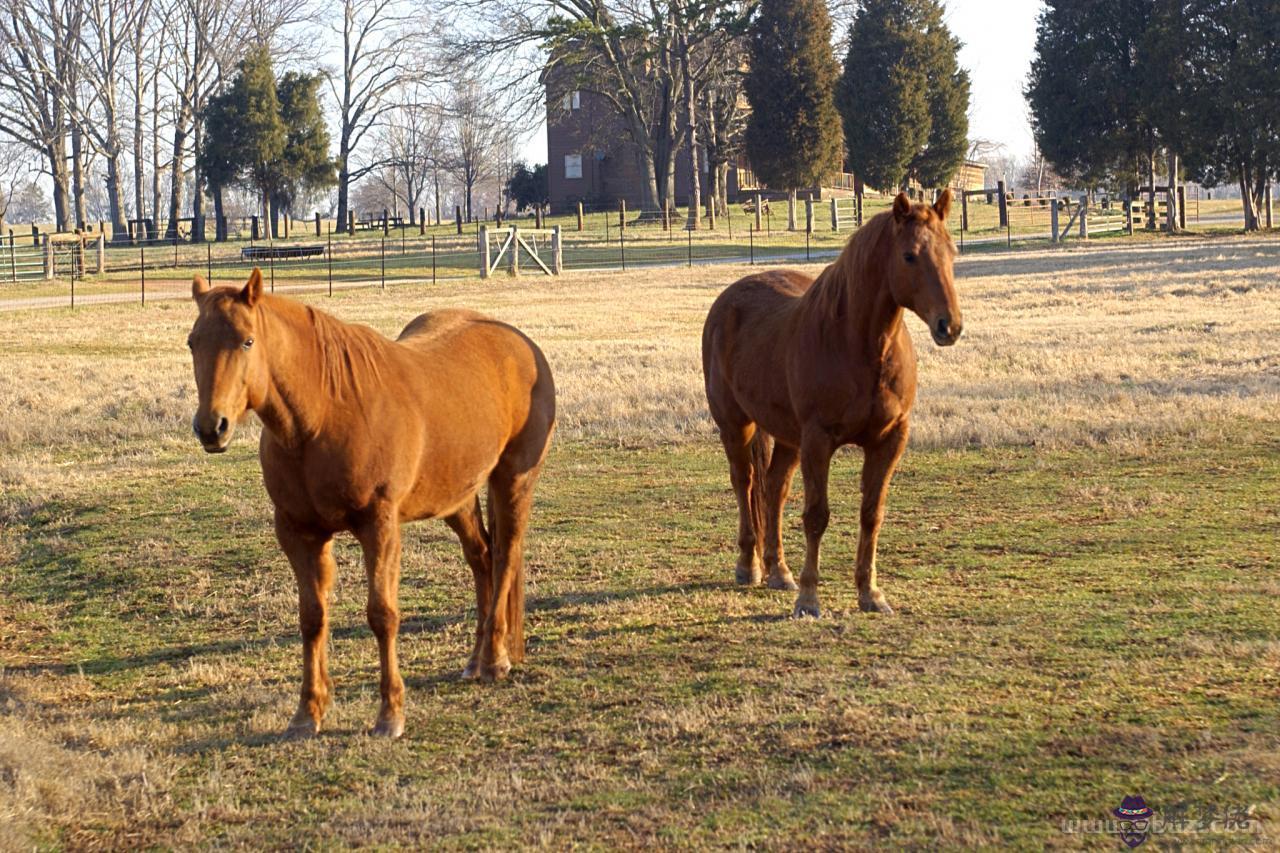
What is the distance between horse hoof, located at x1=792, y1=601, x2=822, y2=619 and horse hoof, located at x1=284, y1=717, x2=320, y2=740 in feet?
8.89

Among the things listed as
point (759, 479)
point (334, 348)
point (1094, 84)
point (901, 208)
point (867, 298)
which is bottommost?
point (759, 479)

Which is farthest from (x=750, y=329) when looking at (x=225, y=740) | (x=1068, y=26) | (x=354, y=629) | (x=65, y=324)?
(x=1068, y=26)

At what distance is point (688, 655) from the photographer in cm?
663

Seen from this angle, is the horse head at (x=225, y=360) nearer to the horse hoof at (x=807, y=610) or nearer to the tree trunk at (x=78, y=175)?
Result: the horse hoof at (x=807, y=610)

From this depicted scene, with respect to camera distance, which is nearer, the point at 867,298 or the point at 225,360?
the point at 225,360

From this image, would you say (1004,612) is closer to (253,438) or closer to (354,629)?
(354,629)

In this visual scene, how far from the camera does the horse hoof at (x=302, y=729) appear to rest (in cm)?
575

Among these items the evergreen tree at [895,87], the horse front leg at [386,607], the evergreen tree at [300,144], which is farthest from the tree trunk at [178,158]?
the horse front leg at [386,607]

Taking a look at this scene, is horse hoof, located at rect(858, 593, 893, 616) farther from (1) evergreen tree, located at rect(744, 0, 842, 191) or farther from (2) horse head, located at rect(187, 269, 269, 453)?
(1) evergreen tree, located at rect(744, 0, 842, 191)

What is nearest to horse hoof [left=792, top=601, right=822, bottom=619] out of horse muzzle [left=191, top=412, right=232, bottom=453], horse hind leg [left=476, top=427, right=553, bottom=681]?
horse hind leg [left=476, top=427, right=553, bottom=681]

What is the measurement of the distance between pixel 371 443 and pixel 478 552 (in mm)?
1283

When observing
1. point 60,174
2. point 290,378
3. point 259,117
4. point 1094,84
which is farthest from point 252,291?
point 60,174

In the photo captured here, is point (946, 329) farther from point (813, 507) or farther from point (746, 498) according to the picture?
point (746, 498)

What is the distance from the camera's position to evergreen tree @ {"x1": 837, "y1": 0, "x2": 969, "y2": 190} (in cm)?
5525
